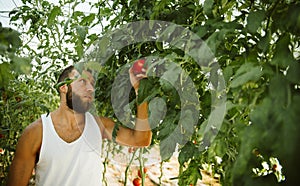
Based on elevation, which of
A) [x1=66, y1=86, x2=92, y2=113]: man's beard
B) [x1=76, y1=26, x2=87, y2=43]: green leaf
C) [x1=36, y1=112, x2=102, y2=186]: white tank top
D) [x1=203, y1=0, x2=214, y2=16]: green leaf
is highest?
[x1=76, y1=26, x2=87, y2=43]: green leaf

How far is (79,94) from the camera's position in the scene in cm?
147

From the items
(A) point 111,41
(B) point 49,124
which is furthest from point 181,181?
(B) point 49,124

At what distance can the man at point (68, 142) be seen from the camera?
149 cm

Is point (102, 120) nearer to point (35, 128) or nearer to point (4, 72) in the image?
point (35, 128)

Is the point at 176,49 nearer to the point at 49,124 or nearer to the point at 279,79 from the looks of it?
the point at 279,79

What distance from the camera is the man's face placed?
1.38m

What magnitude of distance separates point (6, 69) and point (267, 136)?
0.34 m

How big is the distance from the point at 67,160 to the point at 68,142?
0.08 m

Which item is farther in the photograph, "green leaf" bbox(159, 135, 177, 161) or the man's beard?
the man's beard

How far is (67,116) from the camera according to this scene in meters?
1.65

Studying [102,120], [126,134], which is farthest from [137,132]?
[102,120]

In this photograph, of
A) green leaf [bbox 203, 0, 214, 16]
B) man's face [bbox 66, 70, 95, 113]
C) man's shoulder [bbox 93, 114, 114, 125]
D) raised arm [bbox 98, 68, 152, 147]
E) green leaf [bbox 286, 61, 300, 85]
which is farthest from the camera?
man's shoulder [bbox 93, 114, 114, 125]

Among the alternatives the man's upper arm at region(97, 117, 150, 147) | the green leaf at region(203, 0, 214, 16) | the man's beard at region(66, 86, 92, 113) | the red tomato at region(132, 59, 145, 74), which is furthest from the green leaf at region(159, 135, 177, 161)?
the man's beard at region(66, 86, 92, 113)

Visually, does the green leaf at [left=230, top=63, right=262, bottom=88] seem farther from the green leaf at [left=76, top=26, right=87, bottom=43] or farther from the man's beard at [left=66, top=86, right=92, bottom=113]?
the man's beard at [left=66, top=86, right=92, bottom=113]
